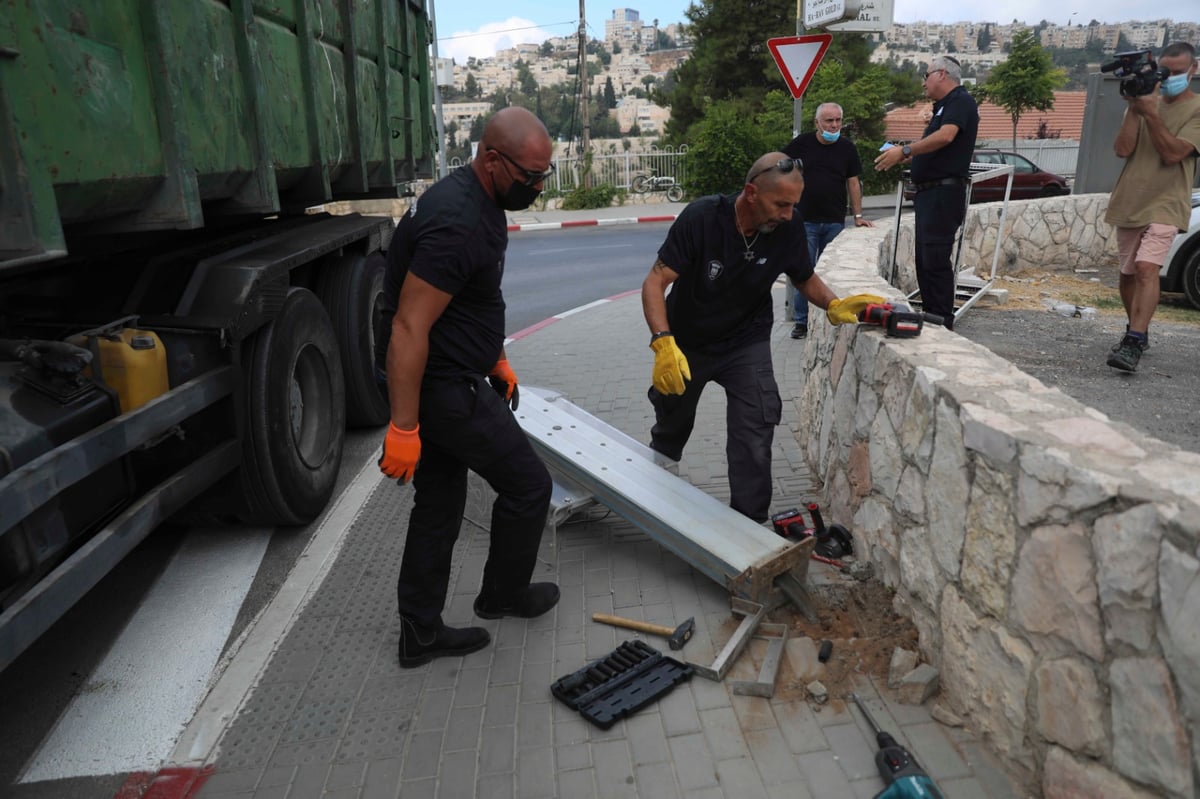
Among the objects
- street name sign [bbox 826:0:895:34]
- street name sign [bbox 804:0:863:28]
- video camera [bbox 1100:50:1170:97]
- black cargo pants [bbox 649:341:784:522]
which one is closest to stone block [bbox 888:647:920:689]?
black cargo pants [bbox 649:341:784:522]

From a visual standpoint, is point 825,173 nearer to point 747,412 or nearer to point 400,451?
point 747,412

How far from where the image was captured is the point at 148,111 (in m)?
3.05

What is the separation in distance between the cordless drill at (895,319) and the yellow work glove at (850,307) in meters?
0.04

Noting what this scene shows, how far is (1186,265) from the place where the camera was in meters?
8.49

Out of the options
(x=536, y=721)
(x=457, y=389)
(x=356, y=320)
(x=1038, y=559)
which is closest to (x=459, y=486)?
(x=457, y=389)

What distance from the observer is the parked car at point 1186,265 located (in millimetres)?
8414

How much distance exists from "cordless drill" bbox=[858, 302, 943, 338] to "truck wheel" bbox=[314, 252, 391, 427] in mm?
3101

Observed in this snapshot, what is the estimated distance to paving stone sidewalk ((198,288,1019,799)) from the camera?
2674mm

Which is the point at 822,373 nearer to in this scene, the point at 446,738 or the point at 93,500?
the point at 446,738

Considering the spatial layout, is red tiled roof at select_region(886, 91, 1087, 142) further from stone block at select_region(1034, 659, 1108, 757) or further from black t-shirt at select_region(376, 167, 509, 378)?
stone block at select_region(1034, 659, 1108, 757)

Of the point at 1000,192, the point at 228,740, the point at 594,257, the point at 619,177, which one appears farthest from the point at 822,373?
the point at 619,177

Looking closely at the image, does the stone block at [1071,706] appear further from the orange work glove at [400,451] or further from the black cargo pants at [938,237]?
the black cargo pants at [938,237]

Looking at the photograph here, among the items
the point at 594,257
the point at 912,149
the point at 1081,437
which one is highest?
the point at 912,149

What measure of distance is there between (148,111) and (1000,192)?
2152 centimetres
